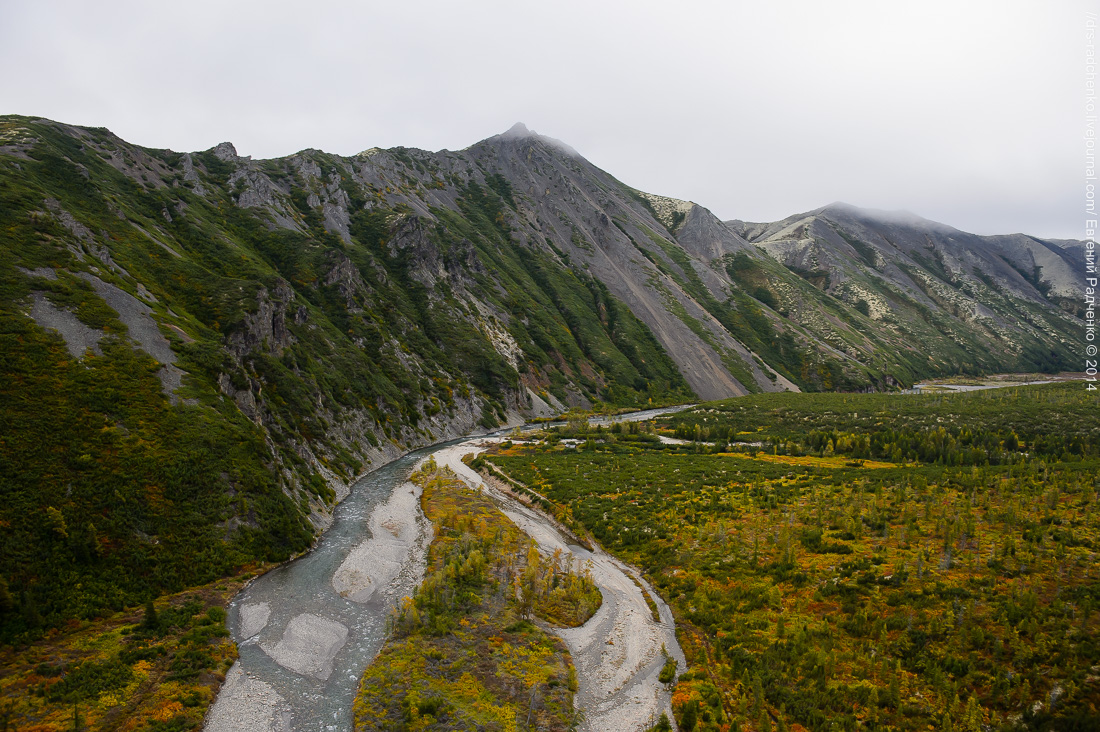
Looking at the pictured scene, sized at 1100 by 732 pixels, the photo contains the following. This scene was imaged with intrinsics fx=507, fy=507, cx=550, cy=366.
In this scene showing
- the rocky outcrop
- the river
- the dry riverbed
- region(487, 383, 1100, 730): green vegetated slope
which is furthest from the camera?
the rocky outcrop

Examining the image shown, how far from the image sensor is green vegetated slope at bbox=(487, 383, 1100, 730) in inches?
942

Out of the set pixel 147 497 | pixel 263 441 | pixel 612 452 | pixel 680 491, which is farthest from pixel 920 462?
pixel 147 497

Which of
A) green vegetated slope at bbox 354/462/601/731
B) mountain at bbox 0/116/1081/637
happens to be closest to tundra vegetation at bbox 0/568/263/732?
mountain at bbox 0/116/1081/637

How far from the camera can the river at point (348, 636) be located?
24828 millimetres

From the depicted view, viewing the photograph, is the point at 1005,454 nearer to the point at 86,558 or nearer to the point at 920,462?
the point at 920,462

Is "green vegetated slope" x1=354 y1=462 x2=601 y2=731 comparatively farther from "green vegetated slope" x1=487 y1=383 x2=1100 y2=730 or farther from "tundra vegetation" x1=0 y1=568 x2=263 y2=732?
"tundra vegetation" x1=0 y1=568 x2=263 y2=732

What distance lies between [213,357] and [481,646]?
140ft

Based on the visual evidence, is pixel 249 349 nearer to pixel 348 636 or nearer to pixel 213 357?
pixel 213 357

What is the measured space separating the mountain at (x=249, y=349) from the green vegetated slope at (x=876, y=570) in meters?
32.0

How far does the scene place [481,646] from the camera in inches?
1204

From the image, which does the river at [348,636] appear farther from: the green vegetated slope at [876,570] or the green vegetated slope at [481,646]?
the green vegetated slope at [876,570]

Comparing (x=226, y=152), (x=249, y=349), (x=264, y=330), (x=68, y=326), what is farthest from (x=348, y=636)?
(x=226, y=152)

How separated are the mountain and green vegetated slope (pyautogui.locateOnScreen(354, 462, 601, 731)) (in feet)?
50.1

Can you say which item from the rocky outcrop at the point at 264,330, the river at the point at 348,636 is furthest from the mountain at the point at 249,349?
the river at the point at 348,636
